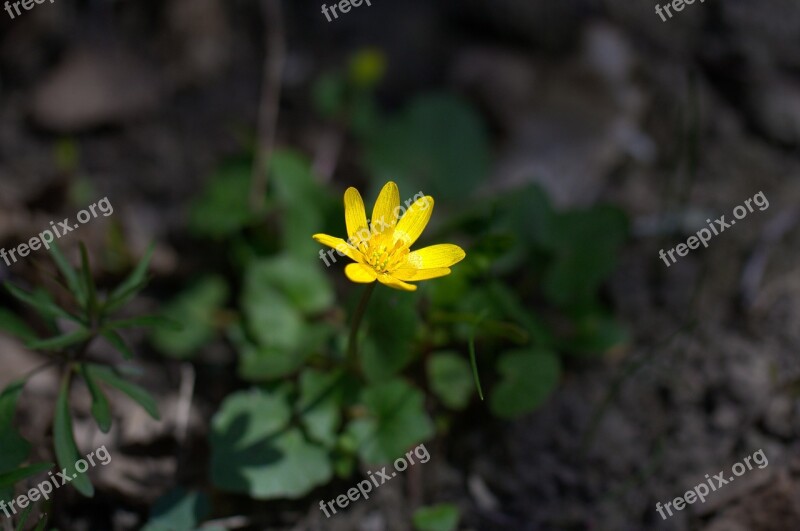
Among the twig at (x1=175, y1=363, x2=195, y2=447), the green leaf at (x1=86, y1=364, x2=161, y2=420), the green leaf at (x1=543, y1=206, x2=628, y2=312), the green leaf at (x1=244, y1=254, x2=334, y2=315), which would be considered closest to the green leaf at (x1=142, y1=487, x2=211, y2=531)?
the twig at (x1=175, y1=363, x2=195, y2=447)

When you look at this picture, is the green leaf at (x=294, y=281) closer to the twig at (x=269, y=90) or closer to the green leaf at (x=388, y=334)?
the green leaf at (x=388, y=334)

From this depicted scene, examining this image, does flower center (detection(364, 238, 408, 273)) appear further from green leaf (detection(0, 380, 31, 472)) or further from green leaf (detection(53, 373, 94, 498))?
green leaf (detection(0, 380, 31, 472))

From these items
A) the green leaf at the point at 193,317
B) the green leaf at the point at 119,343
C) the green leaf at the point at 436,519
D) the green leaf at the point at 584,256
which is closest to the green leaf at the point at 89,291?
the green leaf at the point at 119,343

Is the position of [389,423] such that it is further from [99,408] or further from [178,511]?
[99,408]

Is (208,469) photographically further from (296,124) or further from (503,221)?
(296,124)

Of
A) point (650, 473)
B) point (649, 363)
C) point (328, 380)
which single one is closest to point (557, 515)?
point (650, 473)

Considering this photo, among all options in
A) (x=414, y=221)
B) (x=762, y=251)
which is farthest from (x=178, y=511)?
(x=762, y=251)

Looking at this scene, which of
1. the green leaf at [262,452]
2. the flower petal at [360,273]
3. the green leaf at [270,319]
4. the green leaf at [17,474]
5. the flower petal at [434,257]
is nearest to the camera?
the flower petal at [360,273]
